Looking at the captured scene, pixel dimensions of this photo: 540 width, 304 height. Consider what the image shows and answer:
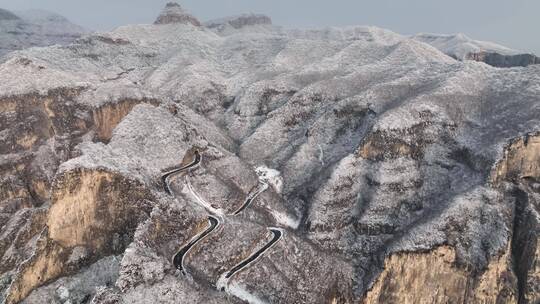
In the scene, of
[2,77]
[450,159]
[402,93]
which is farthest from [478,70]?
[2,77]

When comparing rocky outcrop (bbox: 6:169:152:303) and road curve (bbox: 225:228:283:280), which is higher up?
rocky outcrop (bbox: 6:169:152:303)

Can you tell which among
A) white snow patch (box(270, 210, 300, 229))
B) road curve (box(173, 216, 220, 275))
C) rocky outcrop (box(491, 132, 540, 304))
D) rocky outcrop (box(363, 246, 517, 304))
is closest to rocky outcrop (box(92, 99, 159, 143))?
road curve (box(173, 216, 220, 275))

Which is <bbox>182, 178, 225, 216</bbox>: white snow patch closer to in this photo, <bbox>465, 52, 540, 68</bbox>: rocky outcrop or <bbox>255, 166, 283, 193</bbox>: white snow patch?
<bbox>255, 166, 283, 193</bbox>: white snow patch

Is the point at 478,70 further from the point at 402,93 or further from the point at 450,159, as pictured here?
the point at 450,159

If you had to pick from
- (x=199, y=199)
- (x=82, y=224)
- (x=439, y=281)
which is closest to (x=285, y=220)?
(x=199, y=199)

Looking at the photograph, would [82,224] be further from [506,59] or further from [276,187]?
[506,59]
